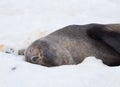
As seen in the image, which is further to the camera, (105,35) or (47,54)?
(105,35)

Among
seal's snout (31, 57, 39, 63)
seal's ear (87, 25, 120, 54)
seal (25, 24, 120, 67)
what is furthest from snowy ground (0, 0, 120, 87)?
seal's ear (87, 25, 120, 54)

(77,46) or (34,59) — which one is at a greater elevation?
(77,46)

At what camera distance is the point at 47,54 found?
6.86 meters

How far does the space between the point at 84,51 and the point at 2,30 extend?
2.66m

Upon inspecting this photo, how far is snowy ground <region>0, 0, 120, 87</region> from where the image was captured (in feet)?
17.6

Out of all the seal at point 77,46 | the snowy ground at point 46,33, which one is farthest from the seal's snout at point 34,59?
the snowy ground at point 46,33

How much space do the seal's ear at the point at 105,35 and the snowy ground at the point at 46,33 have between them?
1084 mm

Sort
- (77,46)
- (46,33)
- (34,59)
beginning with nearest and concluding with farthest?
(34,59) < (77,46) < (46,33)

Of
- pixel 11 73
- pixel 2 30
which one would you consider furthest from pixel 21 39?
pixel 11 73

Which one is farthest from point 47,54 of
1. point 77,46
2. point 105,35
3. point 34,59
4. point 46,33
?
point 46,33

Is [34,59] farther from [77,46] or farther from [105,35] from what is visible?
[105,35]

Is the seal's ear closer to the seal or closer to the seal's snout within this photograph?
the seal

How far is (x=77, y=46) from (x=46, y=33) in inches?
58.9

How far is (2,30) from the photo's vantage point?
9.62m
